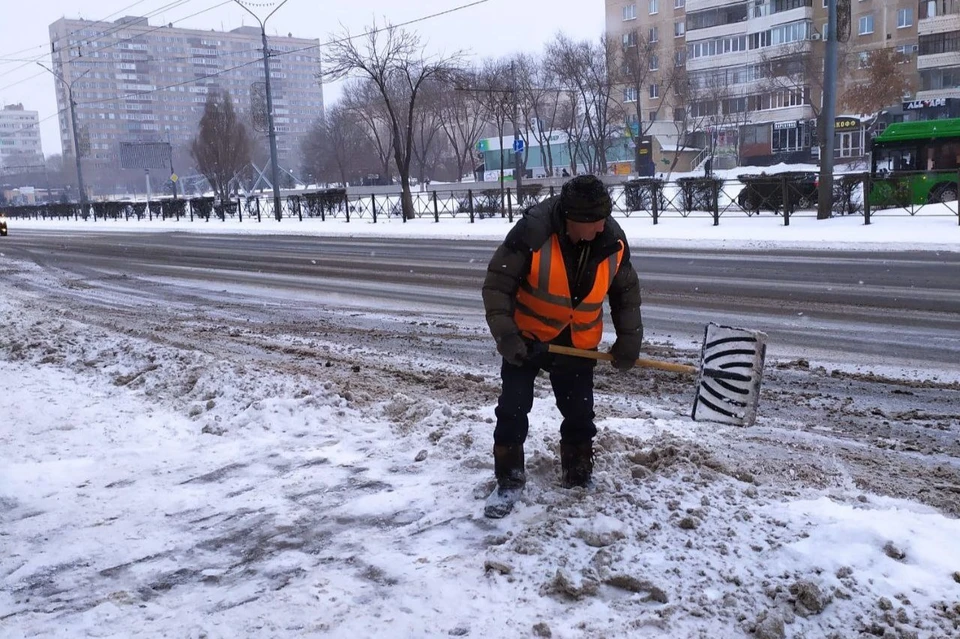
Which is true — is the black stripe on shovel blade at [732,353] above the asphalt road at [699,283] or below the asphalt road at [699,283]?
above

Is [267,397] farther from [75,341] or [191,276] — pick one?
[191,276]

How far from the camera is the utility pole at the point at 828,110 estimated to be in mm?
18422

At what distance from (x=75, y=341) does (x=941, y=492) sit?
6.74 metres

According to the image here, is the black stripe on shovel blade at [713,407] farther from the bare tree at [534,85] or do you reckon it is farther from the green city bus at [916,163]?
the bare tree at [534,85]

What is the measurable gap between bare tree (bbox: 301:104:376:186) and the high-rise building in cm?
6833

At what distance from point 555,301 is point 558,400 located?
54 centimetres

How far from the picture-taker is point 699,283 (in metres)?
10.7

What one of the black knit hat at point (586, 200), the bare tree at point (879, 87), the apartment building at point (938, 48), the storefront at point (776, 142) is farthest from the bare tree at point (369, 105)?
the black knit hat at point (586, 200)

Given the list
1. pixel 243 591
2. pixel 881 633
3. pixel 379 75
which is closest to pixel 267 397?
pixel 243 591

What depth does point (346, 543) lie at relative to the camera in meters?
3.43

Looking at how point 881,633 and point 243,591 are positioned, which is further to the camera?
point 243,591

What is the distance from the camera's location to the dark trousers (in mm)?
3693

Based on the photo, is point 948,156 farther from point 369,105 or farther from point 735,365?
point 369,105

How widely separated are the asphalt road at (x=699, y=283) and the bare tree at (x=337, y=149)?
54.7m
